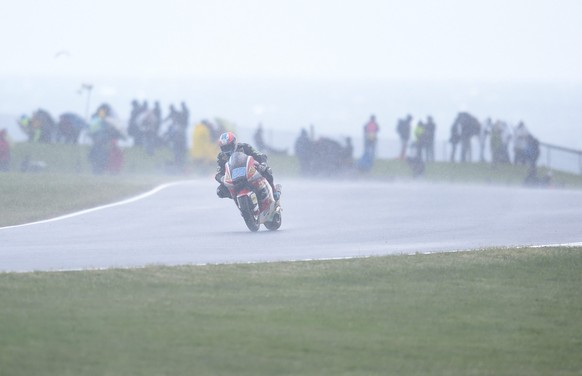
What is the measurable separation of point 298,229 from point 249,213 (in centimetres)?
122

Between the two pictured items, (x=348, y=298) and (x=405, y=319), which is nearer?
(x=405, y=319)

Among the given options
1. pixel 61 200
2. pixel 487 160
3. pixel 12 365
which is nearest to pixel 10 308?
pixel 12 365

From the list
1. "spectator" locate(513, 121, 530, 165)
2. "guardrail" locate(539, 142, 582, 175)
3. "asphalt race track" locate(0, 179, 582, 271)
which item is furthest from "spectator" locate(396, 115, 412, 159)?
"asphalt race track" locate(0, 179, 582, 271)

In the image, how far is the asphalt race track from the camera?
14930 mm

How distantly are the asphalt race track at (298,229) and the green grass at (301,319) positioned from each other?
143 centimetres

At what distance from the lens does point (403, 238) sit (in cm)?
1791

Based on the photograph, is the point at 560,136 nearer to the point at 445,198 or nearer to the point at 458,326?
the point at 445,198

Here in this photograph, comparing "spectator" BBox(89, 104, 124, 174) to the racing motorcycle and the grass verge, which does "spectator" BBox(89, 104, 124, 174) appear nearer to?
the grass verge

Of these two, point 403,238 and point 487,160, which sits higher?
point 487,160

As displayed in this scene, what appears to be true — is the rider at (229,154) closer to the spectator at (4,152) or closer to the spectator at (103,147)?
the spectator at (4,152)

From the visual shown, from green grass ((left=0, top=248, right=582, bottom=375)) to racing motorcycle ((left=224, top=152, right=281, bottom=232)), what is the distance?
14.7 ft

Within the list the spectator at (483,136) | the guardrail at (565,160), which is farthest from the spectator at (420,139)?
the guardrail at (565,160)

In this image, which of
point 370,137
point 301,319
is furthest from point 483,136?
point 301,319

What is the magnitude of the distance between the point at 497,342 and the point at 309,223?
430 inches
